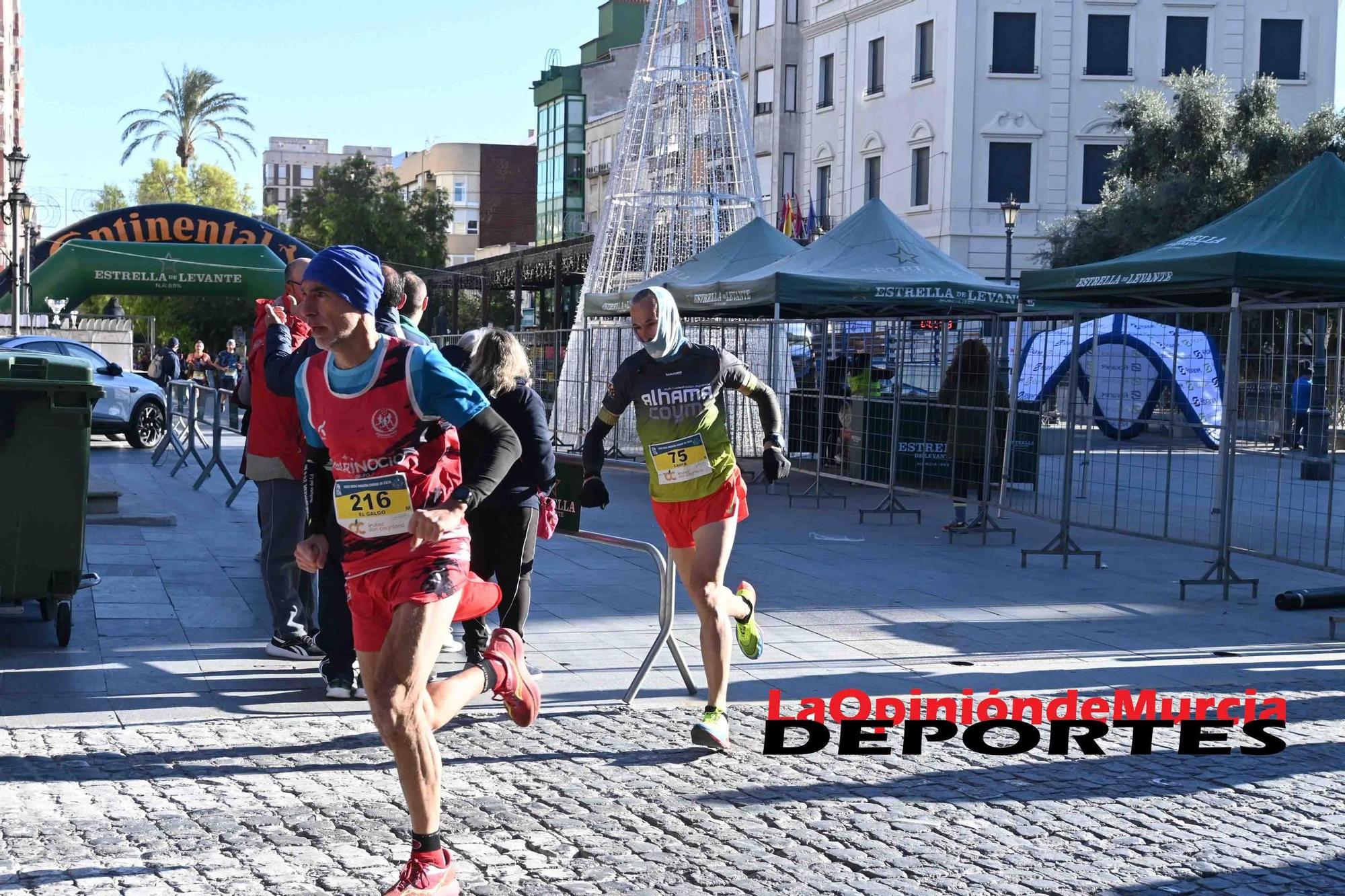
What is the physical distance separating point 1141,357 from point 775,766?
6.36 metres

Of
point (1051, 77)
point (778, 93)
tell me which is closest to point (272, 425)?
point (1051, 77)

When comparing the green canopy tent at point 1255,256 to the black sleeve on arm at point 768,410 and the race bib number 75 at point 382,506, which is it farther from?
the race bib number 75 at point 382,506

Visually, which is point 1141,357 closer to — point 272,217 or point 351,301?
point 351,301

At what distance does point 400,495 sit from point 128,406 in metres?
21.3

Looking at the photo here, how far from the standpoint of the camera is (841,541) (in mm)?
13430

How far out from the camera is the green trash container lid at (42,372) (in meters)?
7.66

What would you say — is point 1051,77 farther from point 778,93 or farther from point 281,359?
point 281,359

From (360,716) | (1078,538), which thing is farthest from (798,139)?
(360,716)

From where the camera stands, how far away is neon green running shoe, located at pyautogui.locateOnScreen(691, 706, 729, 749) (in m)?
6.17

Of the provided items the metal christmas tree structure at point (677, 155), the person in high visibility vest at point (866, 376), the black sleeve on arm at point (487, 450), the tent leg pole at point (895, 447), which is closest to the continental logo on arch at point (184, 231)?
the metal christmas tree structure at point (677, 155)

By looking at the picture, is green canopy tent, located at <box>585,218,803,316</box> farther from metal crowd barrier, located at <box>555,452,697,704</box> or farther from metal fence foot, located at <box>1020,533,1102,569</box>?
metal crowd barrier, located at <box>555,452,697,704</box>

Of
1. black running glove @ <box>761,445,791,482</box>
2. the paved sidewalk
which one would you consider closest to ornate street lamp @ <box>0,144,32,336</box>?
the paved sidewalk

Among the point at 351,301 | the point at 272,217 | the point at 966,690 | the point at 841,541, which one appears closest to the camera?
the point at 351,301

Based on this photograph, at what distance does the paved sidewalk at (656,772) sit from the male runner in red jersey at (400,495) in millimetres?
516
